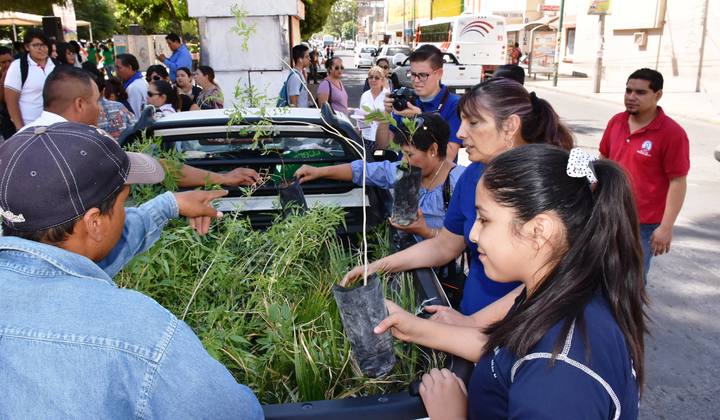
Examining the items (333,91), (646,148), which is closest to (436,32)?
(333,91)

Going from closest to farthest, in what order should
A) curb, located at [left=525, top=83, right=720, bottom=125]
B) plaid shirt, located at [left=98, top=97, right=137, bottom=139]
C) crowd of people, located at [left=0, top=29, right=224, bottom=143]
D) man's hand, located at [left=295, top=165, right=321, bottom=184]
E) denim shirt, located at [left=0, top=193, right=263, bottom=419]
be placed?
denim shirt, located at [left=0, top=193, right=263, bottom=419] → man's hand, located at [left=295, top=165, right=321, bottom=184] → plaid shirt, located at [left=98, top=97, right=137, bottom=139] → crowd of people, located at [left=0, top=29, right=224, bottom=143] → curb, located at [left=525, top=83, right=720, bottom=125]

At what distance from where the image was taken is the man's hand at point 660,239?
3.62 metres

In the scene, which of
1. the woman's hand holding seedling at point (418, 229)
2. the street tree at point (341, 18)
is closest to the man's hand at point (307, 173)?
the woman's hand holding seedling at point (418, 229)

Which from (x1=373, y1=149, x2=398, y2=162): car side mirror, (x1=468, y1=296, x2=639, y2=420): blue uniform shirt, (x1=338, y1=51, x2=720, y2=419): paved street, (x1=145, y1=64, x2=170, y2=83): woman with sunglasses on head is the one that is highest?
(x1=145, y1=64, x2=170, y2=83): woman with sunglasses on head

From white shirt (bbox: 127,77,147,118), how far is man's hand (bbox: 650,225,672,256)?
6097mm

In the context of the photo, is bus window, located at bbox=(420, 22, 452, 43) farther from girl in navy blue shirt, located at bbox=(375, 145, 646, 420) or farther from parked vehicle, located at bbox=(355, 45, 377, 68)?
girl in navy blue shirt, located at bbox=(375, 145, 646, 420)

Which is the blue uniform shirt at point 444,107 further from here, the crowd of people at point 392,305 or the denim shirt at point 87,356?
the denim shirt at point 87,356

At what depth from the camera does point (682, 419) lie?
332 cm

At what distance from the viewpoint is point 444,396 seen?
153 cm

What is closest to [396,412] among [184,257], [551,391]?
[551,391]

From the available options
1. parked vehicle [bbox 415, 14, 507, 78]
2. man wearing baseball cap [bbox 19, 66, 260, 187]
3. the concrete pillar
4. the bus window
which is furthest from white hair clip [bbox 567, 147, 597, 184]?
the bus window

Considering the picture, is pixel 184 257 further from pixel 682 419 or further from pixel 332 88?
pixel 332 88

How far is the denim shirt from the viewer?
3.23 feet

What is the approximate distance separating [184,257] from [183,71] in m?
6.79
